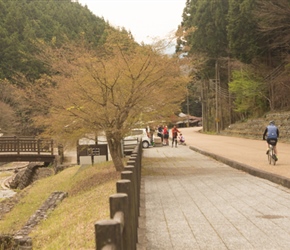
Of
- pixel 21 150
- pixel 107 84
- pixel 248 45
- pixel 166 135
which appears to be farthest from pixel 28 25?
pixel 107 84

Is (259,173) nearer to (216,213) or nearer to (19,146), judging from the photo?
(216,213)

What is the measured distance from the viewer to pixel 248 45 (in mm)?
31359

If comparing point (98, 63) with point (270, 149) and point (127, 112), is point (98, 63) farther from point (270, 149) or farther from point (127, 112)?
point (270, 149)

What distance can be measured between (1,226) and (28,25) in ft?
160

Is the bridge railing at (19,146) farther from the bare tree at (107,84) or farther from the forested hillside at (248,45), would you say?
the bare tree at (107,84)

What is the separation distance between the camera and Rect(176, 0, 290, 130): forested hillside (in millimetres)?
28312

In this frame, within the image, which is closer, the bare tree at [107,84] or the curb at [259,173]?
the curb at [259,173]

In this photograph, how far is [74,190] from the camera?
14453 mm

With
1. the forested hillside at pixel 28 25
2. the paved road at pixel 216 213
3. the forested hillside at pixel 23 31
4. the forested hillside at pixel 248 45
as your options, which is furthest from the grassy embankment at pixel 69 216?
the forested hillside at pixel 28 25

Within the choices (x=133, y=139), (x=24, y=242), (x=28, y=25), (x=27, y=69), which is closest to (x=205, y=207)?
(x=24, y=242)

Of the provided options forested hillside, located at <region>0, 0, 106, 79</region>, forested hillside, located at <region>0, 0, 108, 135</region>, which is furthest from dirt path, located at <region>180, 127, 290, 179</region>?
forested hillside, located at <region>0, 0, 106, 79</region>

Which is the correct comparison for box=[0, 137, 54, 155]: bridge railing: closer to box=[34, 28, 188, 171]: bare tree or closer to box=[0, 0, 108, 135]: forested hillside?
box=[0, 0, 108, 135]: forested hillside

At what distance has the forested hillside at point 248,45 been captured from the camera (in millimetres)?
28312

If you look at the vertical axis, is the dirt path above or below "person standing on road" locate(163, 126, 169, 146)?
below
